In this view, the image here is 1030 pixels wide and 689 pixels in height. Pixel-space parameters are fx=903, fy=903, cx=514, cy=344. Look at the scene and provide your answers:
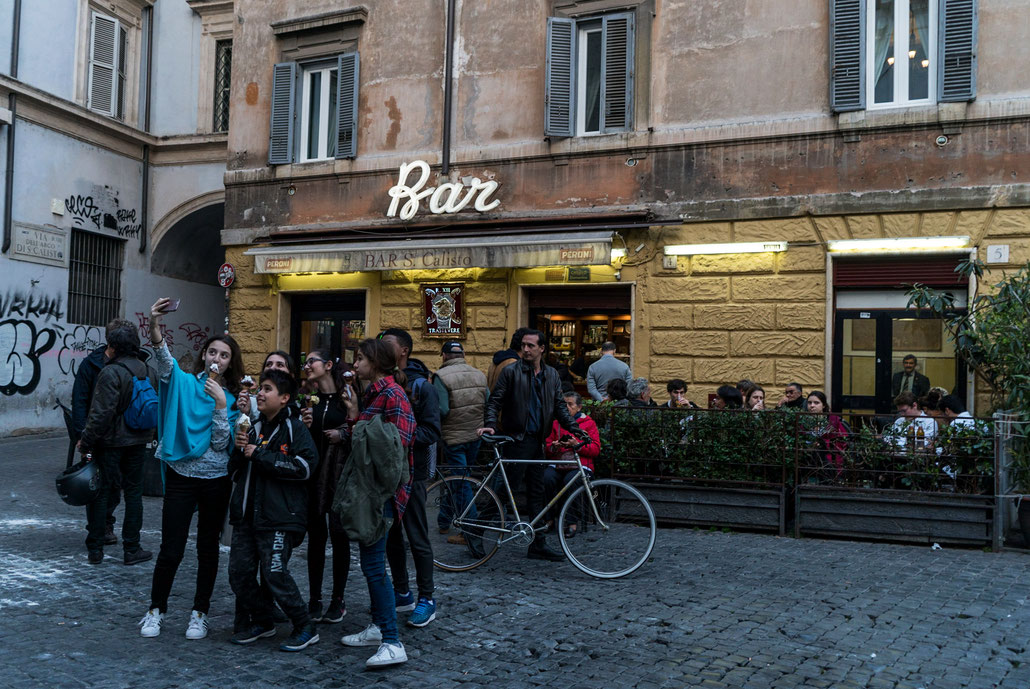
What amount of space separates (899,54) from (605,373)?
5.41 meters

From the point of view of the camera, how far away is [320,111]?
1513cm

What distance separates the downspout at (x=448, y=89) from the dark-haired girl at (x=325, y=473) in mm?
8851

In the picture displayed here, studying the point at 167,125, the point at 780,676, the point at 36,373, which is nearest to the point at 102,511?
the point at 780,676

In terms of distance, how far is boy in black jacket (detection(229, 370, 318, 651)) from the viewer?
16.0 feet

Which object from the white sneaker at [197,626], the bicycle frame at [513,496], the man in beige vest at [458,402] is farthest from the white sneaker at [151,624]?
the man in beige vest at [458,402]

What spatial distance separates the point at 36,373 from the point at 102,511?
1113cm

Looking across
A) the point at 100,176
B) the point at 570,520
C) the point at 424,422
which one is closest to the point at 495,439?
the point at 570,520

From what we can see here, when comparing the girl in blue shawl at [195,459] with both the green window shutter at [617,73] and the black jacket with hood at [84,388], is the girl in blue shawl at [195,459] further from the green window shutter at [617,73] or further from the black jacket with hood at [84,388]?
the green window shutter at [617,73]

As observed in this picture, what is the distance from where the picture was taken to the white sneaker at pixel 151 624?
5.14 metres

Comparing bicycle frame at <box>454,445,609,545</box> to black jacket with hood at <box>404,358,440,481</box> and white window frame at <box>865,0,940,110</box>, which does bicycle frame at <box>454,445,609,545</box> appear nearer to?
black jacket with hood at <box>404,358,440,481</box>

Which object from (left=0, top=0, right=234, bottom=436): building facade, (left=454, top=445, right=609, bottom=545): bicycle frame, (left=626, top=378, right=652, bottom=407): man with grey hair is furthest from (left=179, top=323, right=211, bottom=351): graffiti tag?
(left=454, top=445, right=609, bottom=545): bicycle frame

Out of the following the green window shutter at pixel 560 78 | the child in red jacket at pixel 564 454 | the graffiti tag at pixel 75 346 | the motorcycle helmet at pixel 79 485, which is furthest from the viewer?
the graffiti tag at pixel 75 346

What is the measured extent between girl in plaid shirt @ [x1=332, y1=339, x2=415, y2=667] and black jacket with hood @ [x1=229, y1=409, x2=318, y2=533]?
293mm

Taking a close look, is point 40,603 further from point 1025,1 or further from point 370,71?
point 1025,1
